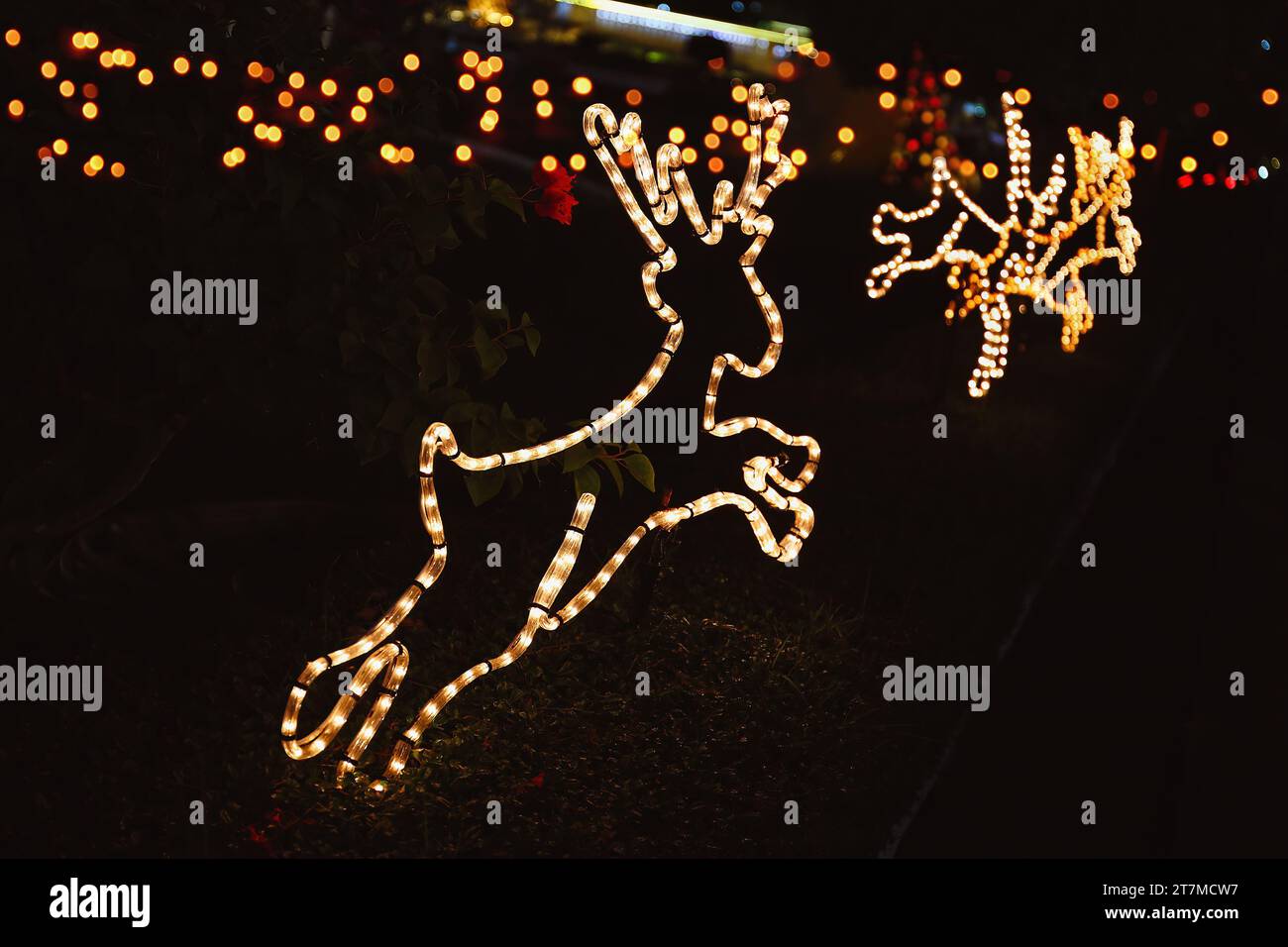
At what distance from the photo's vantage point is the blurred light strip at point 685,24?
18.2 metres

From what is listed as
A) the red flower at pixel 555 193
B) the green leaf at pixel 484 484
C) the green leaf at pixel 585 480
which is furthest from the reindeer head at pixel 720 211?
the green leaf at pixel 484 484

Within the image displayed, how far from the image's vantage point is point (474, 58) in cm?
600

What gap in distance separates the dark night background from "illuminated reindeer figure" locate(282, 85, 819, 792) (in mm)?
491

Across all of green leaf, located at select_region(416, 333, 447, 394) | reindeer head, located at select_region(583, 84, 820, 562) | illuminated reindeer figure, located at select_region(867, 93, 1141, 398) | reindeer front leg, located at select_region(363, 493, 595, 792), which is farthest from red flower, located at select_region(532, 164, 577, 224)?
illuminated reindeer figure, located at select_region(867, 93, 1141, 398)

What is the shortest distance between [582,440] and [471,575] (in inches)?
88.5

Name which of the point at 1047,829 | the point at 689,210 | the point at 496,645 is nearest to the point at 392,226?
the point at 689,210

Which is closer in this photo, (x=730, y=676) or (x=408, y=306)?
(x=408, y=306)

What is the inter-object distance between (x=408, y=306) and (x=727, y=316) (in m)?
7.39

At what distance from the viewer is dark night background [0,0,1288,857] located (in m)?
5.45

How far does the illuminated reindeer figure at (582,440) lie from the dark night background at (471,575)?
19.3 inches

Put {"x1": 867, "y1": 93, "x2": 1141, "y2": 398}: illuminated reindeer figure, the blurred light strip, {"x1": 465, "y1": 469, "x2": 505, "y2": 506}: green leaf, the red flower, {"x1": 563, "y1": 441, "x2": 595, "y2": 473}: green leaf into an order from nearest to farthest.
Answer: {"x1": 465, "y1": 469, "x2": 505, "y2": 506}: green leaf
the red flower
{"x1": 563, "y1": 441, "x2": 595, "y2": 473}: green leaf
{"x1": 867, "y1": 93, "x2": 1141, "y2": 398}: illuminated reindeer figure
the blurred light strip

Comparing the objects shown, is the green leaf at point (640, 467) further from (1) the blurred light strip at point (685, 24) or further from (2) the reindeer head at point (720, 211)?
(1) the blurred light strip at point (685, 24)

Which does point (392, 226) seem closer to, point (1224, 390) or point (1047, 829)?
point (1224, 390)

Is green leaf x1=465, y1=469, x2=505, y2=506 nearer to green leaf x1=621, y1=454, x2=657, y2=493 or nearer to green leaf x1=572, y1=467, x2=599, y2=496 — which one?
green leaf x1=572, y1=467, x2=599, y2=496
